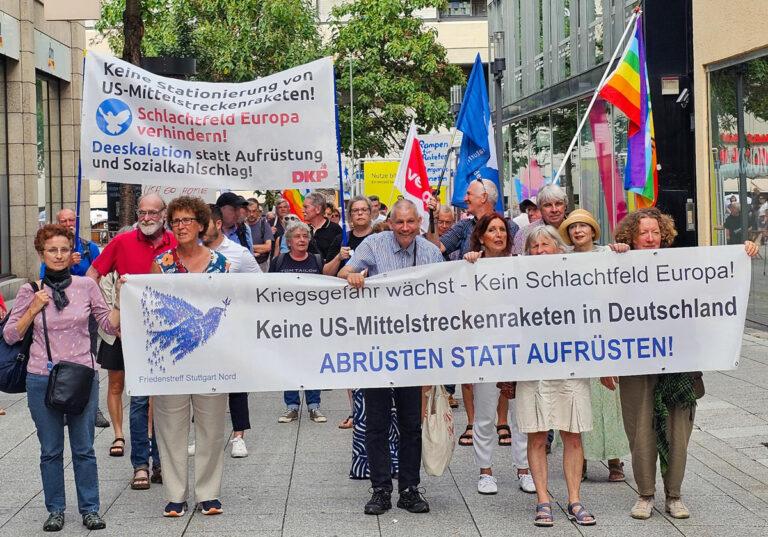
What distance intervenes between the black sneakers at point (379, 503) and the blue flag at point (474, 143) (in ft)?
18.0

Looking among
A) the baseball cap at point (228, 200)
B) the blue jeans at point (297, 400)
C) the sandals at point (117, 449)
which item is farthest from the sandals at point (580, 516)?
the baseball cap at point (228, 200)

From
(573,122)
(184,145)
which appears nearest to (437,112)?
(573,122)

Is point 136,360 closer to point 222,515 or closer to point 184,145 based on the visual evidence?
point 222,515

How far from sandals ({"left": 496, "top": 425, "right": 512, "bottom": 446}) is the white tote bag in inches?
67.9

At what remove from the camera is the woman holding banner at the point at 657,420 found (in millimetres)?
7102

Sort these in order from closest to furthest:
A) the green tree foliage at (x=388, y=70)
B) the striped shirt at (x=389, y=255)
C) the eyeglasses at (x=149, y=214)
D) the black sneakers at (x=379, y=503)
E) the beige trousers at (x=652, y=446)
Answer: the beige trousers at (x=652, y=446)
the black sneakers at (x=379, y=503)
the striped shirt at (x=389, y=255)
the eyeglasses at (x=149, y=214)
the green tree foliage at (x=388, y=70)

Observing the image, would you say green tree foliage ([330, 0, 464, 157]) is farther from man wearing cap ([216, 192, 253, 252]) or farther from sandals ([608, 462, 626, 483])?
sandals ([608, 462, 626, 483])

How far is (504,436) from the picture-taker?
9.45 m

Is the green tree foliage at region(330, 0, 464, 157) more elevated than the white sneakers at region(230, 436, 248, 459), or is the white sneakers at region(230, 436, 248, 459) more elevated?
the green tree foliage at region(330, 0, 464, 157)

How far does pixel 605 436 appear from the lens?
8.00 m

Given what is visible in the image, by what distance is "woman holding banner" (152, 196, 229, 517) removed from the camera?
24.1ft

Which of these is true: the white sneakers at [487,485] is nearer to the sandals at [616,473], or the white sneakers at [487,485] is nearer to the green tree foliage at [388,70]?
the sandals at [616,473]

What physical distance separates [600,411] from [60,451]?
332 centimetres

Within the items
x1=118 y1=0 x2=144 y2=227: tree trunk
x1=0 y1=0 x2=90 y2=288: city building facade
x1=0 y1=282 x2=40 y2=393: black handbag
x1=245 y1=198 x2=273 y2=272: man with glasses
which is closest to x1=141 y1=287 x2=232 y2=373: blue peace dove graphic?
x1=0 y1=282 x2=40 y2=393: black handbag
